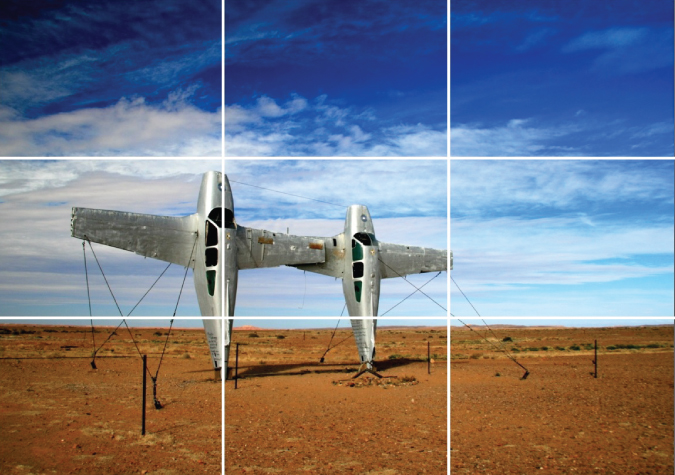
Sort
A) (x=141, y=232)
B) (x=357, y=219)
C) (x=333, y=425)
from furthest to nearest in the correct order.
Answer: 1. (x=357, y=219)
2. (x=141, y=232)
3. (x=333, y=425)

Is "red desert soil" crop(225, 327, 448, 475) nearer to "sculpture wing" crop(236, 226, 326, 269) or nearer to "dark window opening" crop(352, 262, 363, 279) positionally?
"dark window opening" crop(352, 262, 363, 279)

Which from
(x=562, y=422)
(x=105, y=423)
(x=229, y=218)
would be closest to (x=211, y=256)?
(x=229, y=218)

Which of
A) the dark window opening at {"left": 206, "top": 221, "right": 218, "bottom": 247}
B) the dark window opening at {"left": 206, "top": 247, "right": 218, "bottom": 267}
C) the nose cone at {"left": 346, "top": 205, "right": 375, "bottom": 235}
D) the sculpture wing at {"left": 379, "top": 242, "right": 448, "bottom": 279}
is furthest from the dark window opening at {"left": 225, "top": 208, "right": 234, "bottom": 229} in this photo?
the sculpture wing at {"left": 379, "top": 242, "right": 448, "bottom": 279}

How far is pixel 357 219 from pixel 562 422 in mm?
8092

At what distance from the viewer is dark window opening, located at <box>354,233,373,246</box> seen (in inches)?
637

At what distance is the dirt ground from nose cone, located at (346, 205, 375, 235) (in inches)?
219

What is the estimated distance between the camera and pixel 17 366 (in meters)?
19.7

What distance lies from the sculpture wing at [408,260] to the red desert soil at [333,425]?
3.51 metres

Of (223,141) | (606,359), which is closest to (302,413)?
(223,141)

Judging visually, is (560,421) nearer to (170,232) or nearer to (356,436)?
(356,436)

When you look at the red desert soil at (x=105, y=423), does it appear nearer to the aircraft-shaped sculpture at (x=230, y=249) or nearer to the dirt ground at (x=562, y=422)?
the aircraft-shaped sculpture at (x=230, y=249)

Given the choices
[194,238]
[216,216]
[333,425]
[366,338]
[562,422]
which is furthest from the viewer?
[366,338]

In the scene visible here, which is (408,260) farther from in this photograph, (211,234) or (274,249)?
(211,234)

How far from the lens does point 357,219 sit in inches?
639
